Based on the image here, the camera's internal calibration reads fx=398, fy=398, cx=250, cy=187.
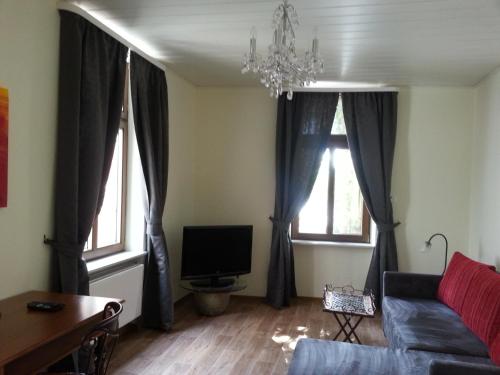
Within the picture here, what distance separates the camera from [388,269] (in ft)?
15.0

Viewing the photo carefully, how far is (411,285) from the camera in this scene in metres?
3.69

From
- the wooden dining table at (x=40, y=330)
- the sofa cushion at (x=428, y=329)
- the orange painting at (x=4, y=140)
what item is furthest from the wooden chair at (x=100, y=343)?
the sofa cushion at (x=428, y=329)

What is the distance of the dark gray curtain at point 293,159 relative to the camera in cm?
474

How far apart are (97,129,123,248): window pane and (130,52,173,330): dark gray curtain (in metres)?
0.26

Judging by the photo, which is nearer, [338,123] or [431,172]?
[431,172]

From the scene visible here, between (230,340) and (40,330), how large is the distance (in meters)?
2.14

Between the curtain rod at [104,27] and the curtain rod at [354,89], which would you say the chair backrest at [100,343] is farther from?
the curtain rod at [354,89]

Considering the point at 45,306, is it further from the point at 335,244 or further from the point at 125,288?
the point at 335,244

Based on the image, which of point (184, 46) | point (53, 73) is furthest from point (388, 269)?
point (53, 73)

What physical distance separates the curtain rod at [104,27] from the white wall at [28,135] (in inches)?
3.3

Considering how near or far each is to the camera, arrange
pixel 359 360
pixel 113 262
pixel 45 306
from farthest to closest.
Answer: pixel 113 262, pixel 359 360, pixel 45 306

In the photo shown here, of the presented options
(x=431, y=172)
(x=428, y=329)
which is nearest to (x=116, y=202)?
(x=428, y=329)

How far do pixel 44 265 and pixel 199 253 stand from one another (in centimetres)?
195

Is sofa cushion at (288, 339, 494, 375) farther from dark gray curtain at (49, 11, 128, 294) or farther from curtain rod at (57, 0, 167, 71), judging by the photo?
curtain rod at (57, 0, 167, 71)
